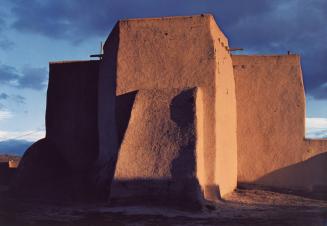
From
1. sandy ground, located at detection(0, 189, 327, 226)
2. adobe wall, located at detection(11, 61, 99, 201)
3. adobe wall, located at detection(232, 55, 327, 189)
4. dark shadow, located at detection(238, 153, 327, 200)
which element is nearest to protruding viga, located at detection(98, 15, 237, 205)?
sandy ground, located at detection(0, 189, 327, 226)

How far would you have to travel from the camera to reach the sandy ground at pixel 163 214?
9.60 meters

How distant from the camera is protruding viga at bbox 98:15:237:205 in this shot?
1115cm

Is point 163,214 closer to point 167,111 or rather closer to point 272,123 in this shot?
point 167,111

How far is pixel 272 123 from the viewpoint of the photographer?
15.1 metres

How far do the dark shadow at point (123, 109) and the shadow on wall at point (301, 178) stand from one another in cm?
493

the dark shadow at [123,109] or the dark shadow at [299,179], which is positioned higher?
the dark shadow at [123,109]

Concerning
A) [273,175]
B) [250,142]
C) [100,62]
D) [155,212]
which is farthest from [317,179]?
[100,62]

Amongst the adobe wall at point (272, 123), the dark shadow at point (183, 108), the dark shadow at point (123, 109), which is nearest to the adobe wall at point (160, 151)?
the dark shadow at point (183, 108)

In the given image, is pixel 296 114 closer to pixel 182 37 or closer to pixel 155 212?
pixel 182 37

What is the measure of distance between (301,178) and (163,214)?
20.9ft

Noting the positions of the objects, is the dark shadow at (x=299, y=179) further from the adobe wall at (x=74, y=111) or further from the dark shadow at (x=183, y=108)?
the adobe wall at (x=74, y=111)

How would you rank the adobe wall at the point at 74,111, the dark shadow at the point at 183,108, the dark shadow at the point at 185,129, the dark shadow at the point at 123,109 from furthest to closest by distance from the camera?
the adobe wall at the point at 74,111, the dark shadow at the point at 123,109, the dark shadow at the point at 183,108, the dark shadow at the point at 185,129

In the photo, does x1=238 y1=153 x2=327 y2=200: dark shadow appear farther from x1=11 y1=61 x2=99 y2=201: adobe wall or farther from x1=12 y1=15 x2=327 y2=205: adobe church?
x1=11 y1=61 x2=99 y2=201: adobe wall

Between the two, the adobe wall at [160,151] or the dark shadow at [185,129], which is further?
the dark shadow at [185,129]
